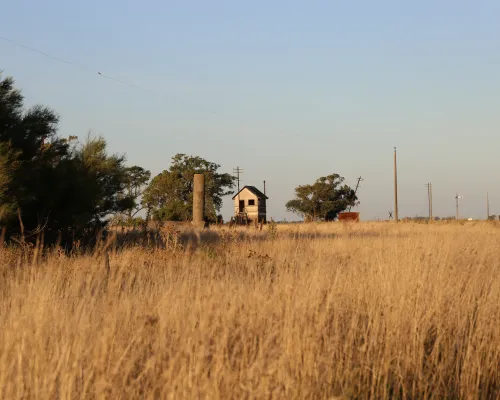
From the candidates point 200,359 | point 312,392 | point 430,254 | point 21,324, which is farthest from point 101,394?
point 430,254

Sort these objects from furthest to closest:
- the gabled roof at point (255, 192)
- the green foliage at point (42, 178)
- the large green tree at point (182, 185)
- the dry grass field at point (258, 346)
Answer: the gabled roof at point (255, 192) → the large green tree at point (182, 185) → the green foliage at point (42, 178) → the dry grass field at point (258, 346)

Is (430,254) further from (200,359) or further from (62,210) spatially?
(62,210)

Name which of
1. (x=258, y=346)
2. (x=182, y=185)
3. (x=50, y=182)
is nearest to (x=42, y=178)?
(x=50, y=182)

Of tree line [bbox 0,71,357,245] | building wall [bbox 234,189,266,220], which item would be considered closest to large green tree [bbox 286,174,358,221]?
building wall [bbox 234,189,266,220]

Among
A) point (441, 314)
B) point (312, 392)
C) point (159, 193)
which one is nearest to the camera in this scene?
point (312, 392)

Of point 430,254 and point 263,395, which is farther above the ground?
point 430,254

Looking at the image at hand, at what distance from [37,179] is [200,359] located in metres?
10.8

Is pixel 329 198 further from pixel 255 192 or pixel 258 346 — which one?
pixel 258 346

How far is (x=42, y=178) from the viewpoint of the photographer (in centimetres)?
1420

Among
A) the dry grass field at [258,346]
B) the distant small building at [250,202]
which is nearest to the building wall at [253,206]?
the distant small building at [250,202]

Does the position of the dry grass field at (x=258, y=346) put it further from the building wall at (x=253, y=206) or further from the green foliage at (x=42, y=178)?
the building wall at (x=253, y=206)

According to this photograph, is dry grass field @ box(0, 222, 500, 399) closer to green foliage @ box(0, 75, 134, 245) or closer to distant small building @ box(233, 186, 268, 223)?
green foliage @ box(0, 75, 134, 245)

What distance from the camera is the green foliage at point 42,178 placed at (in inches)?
504

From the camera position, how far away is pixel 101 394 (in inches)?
143
